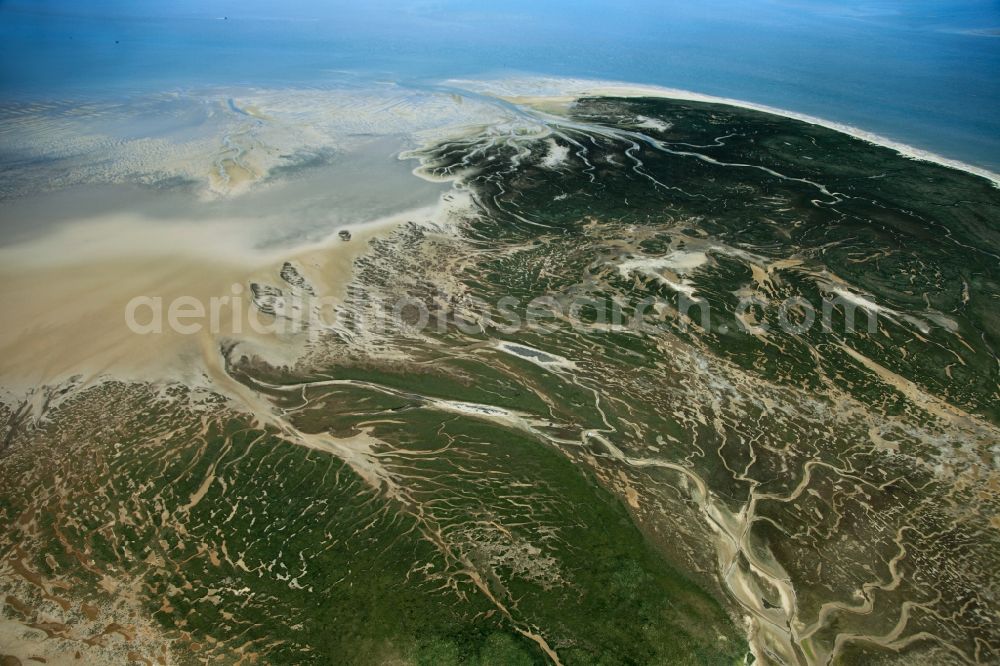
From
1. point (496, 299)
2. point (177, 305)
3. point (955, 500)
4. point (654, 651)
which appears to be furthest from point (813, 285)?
point (177, 305)

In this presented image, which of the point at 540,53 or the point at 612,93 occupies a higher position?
the point at 540,53

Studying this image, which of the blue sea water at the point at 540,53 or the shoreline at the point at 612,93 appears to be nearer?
the shoreline at the point at 612,93

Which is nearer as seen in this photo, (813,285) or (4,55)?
(813,285)

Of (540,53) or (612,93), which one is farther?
(540,53)

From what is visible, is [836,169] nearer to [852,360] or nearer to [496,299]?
[852,360]
